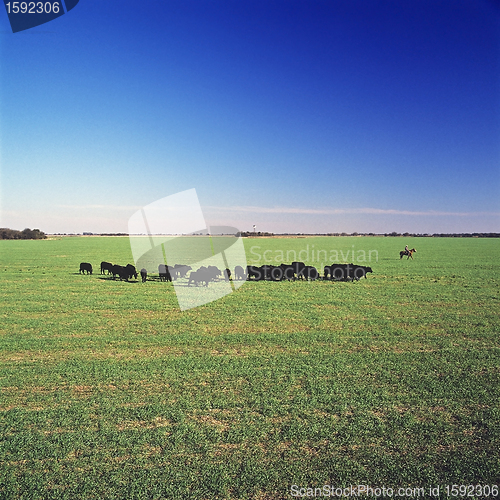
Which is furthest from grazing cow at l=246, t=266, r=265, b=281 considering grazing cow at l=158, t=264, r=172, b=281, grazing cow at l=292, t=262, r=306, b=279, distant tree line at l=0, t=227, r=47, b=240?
distant tree line at l=0, t=227, r=47, b=240

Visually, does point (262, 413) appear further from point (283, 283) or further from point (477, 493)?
point (283, 283)

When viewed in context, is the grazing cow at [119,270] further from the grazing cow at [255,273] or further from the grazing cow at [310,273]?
the grazing cow at [310,273]

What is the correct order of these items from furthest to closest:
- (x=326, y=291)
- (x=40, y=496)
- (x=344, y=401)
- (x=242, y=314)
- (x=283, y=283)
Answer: (x=283, y=283)
(x=326, y=291)
(x=242, y=314)
(x=344, y=401)
(x=40, y=496)

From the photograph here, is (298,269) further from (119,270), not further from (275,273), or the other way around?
(119,270)

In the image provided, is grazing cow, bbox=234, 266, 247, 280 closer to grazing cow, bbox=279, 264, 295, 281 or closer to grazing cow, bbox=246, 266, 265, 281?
grazing cow, bbox=246, 266, 265, 281

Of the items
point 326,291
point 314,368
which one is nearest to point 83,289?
point 326,291

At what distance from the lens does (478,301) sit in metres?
15.2

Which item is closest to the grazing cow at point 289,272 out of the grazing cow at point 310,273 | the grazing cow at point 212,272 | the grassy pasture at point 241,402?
the grazing cow at point 310,273

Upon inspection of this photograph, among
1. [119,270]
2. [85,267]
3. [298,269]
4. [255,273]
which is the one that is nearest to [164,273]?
[119,270]

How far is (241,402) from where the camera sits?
6027mm

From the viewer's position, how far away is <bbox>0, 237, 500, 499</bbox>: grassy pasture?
429 cm

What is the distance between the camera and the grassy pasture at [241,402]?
4.29m

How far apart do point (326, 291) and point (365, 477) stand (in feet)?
46.1

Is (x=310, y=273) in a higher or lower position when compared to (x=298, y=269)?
lower
